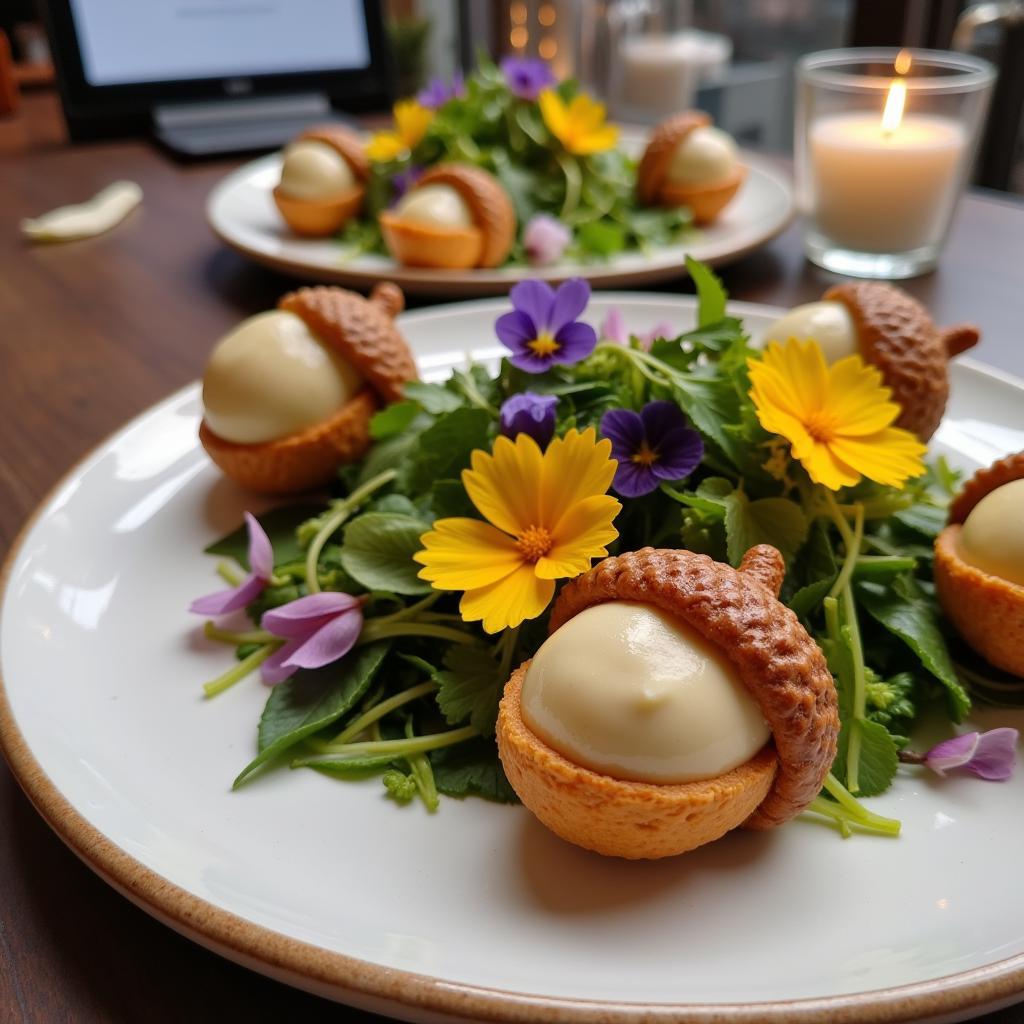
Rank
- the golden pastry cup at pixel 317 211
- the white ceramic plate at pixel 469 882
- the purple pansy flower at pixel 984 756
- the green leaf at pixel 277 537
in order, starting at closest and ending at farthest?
the white ceramic plate at pixel 469 882 → the purple pansy flower at pixel 984 756 → the green leaf at pixel 277 537 → the golden pastry cup at pixel 317 211

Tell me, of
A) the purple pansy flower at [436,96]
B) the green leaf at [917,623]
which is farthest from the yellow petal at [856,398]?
the purple pansy flower at [436,96]

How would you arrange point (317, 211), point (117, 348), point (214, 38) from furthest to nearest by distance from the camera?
1. point (214, 38)
2. point (317, 211)
3. point (117, 348)

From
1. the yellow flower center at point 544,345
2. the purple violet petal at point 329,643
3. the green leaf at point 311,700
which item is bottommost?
the green leaf at point 311,700

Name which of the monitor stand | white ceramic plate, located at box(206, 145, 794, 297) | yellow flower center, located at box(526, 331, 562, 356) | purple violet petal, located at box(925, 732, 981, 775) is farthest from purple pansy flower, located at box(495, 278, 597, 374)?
the monitor stand

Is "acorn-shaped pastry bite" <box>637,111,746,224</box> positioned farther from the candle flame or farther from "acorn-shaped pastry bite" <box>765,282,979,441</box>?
"acorn-shaped pastry bite" <box>765,282,979,441</box>

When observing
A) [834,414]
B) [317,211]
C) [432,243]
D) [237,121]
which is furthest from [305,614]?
[237,121]

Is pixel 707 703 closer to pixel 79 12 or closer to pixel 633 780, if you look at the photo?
pixel 633 780

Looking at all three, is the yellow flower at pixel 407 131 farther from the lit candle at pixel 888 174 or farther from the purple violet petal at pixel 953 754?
the purple violet petal at pixel 953 754

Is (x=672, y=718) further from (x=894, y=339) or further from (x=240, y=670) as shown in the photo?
(x=894, y=339)
